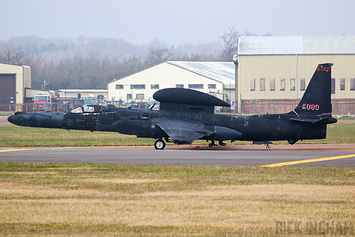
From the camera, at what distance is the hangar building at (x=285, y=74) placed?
73938 mm

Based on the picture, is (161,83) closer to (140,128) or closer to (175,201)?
(140,128)

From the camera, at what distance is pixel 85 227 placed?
26.9 ft

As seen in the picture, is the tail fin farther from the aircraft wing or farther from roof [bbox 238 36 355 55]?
roof [bbox 238 36 355 55]

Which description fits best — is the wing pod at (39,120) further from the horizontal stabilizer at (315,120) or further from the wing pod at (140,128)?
the horizontal stabilizer at (315,120)

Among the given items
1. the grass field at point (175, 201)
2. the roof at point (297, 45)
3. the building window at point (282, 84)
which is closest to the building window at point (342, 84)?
the roof at point (297, 45)

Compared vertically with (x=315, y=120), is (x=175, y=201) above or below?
below

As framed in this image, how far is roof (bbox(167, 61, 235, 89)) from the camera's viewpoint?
322 feet

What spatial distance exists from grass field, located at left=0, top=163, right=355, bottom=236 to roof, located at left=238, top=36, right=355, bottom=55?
60981 millimetres

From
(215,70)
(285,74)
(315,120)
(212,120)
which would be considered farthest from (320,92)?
(215,70)

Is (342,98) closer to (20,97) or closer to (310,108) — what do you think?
(310,108)

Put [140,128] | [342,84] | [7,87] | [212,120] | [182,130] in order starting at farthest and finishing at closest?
1. [7,87]
2. [342,84]
3. [212,120]
4. [140,128]
5. [182,130]

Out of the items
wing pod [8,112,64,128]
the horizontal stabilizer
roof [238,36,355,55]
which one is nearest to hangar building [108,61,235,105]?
roof [238,36,355,55]

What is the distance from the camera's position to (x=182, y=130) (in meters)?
23.9

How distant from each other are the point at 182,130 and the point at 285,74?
178 ft
